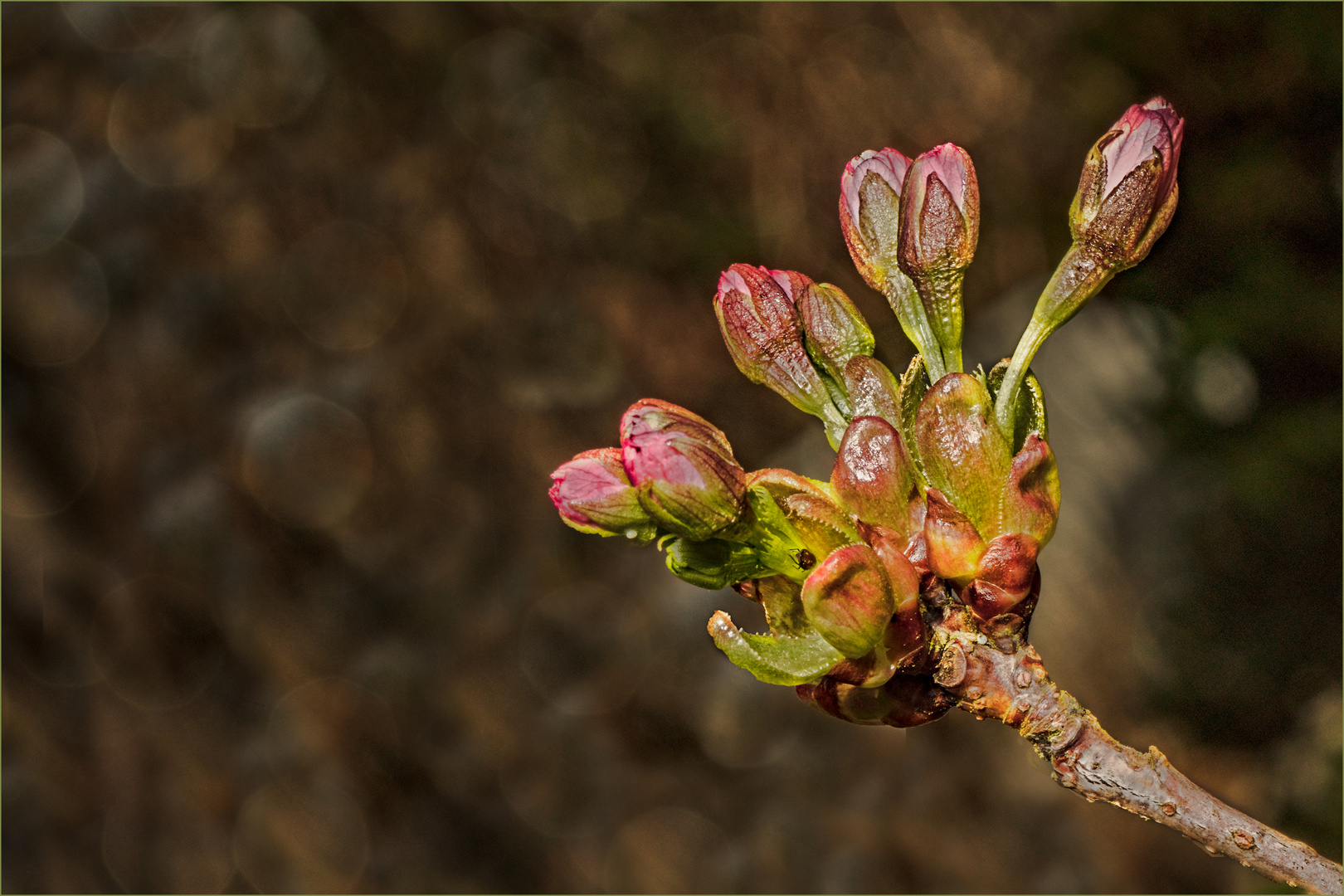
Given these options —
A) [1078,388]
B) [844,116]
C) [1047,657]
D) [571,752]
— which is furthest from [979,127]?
[571,752]

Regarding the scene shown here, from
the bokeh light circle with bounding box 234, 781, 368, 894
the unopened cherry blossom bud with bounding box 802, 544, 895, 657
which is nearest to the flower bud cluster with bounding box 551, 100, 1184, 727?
the unopened cherry blossom bud with bounding box 802, 544, 895, 657

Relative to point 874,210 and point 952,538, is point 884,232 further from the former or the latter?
point 952,538

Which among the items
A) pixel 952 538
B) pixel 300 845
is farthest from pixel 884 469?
pixel 300 845

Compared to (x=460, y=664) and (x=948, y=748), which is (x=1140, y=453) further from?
(x=460, y=664)

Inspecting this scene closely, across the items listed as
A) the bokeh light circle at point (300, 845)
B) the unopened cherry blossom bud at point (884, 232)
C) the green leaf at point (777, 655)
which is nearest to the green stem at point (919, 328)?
the unopened cherry blossom bud at point (884, 232)

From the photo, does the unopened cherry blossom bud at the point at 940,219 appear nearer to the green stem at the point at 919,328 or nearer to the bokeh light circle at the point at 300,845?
the green stem at the point at 919,328

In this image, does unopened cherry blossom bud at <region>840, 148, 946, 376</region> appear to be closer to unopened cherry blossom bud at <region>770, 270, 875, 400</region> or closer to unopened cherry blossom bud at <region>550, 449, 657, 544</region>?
unopened cherry blossom bud at <region>770, 270, 875, 400</region>

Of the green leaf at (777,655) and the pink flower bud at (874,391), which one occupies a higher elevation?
the pink flower bud at (874,391)
